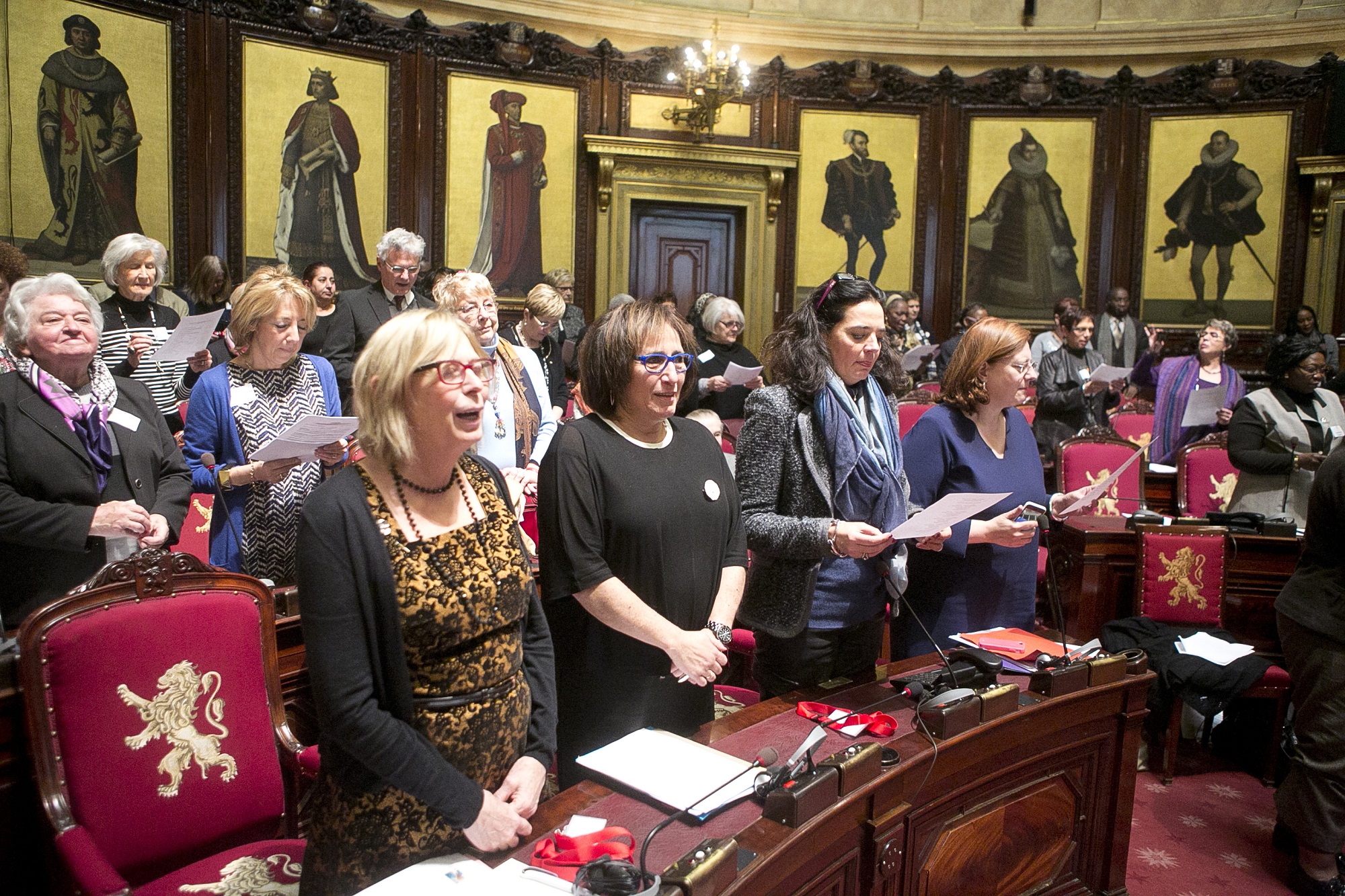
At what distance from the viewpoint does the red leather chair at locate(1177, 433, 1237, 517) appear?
5254 millimetres

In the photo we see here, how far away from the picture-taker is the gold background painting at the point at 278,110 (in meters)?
7.86

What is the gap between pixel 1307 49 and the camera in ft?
30.8

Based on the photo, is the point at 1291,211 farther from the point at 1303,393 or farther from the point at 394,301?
the point at 394,301

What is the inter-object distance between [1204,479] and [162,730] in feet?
17.1

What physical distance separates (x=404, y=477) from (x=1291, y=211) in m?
10.8

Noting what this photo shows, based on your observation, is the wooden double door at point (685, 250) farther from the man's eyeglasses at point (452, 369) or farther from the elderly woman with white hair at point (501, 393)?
the man's eyeglasses at point (452, 369)

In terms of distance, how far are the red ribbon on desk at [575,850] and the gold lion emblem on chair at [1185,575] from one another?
329cm

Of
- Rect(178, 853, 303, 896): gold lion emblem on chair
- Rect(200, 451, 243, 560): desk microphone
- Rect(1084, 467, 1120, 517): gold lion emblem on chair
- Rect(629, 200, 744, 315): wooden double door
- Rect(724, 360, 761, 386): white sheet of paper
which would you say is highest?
Rect(629, 200, 744, 315): wooden double door

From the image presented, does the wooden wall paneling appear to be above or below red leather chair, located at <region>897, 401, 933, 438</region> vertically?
above

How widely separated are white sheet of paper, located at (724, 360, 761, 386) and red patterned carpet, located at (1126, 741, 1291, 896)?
289 centimetres

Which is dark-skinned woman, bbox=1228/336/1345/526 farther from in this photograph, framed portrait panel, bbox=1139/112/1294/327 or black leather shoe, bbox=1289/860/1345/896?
framed portrait panel, bbox=1139/112/1294/327

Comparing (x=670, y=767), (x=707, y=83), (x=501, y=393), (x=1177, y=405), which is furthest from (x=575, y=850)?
(x=707, y=83)

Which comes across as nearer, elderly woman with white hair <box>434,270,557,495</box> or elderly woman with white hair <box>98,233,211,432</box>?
elderly woman with white hair <box>434,270,557,495</box>

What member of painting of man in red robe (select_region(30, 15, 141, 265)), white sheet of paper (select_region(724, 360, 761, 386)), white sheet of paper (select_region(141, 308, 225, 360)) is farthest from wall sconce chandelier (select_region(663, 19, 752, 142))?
white sheet of paper (select_region(141, 308, 225, 360))
